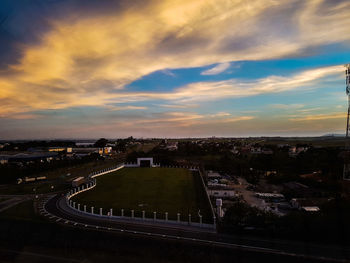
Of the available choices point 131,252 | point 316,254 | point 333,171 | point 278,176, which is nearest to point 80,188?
point 131,252

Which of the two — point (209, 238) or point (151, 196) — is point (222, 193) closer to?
point (151, 196)

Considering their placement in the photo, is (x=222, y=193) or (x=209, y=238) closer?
(x=209, y=238)

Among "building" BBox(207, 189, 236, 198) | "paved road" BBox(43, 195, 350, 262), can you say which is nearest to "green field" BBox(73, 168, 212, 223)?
"building" BBox(207, 189, 236, 198)

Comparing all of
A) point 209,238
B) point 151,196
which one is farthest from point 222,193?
point 209,238

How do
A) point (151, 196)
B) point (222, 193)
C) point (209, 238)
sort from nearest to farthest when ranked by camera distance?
point (209, 238)
point (151, 196)
point (222, 193)

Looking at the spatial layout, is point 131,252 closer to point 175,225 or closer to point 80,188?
point 175,225

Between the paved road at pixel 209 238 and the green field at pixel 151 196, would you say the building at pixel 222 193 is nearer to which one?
the green field at pixel 151 196

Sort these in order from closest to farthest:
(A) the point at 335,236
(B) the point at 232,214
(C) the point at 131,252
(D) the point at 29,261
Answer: (D) the point at 29,261 < (C) the point at 131,252 < (A) the point at 335,236 < (B) the point at 232,214
